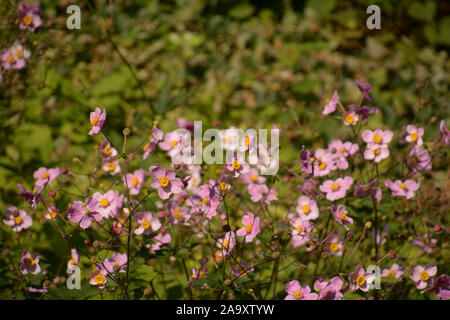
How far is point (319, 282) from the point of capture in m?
1.51

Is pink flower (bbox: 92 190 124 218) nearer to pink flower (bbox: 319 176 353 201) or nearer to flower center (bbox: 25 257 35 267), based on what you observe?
flower center (bbox: 25 257 35 267)

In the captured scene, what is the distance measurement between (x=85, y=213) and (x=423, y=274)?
4.65 feet

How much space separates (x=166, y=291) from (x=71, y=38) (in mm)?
2604

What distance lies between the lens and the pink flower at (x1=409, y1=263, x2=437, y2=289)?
1.57 m

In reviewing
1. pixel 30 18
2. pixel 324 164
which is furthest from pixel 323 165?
pixel 30 18

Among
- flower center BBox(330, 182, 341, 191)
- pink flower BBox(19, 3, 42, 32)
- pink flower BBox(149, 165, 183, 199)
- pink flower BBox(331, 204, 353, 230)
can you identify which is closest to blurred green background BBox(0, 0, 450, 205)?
pink flower BBox(19, 3, 42, 32)

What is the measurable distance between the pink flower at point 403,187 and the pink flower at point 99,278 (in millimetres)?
1275

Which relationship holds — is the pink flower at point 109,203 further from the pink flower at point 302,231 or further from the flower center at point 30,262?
the pink flower at point 302,231

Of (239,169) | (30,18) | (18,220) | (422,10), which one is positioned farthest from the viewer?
(422,10)

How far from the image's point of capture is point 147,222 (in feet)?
5.46

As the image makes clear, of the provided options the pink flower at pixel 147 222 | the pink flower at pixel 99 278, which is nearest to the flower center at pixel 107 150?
the pink flower at pixel 147 222

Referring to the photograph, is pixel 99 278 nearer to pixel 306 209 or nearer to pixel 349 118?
pixel 306 209

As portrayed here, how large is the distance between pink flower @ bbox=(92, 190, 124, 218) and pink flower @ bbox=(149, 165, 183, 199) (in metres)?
0.28

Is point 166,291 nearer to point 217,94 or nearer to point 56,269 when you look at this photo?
point 56,269
